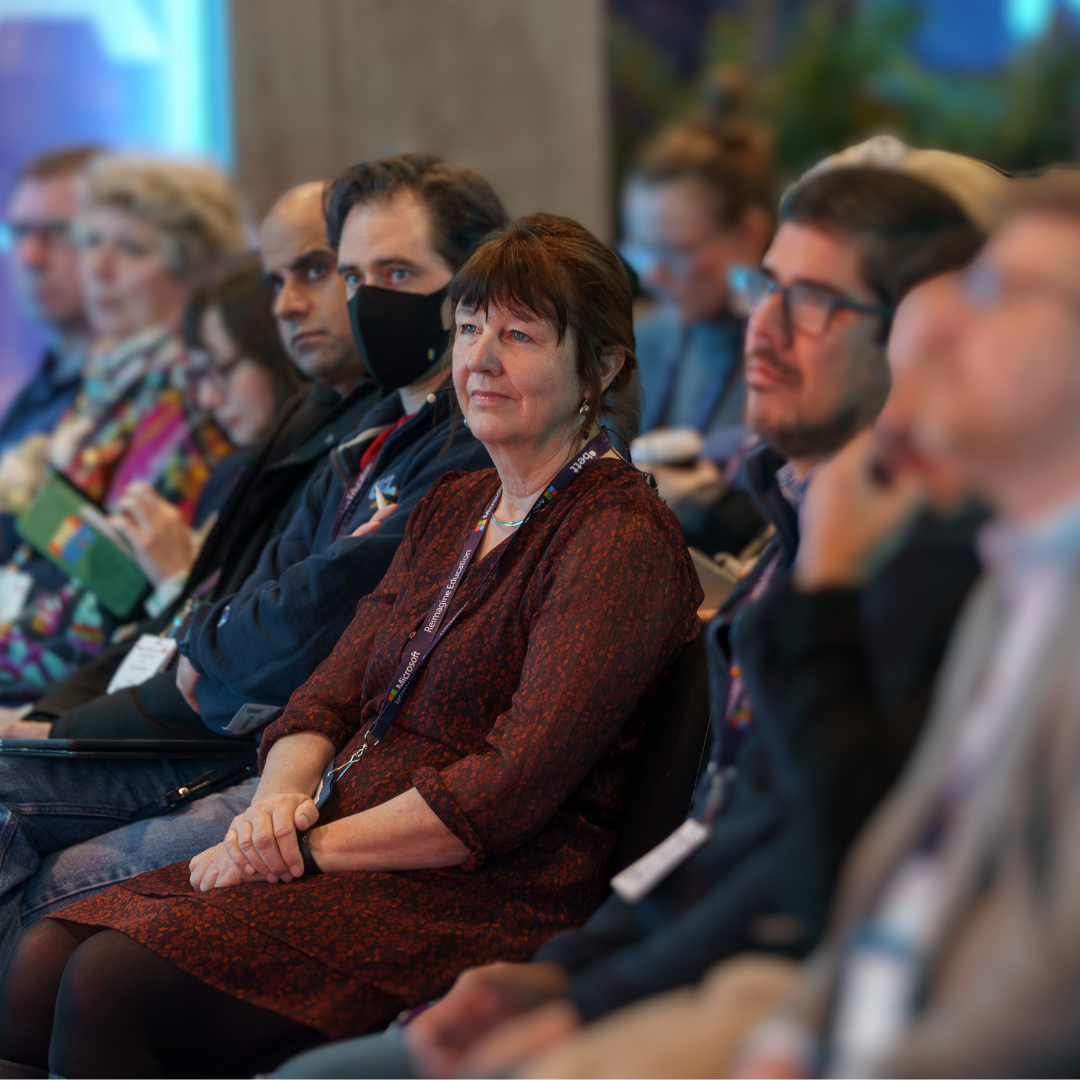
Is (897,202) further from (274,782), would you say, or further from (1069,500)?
(274,782)

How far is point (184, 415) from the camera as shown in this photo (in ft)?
11.7

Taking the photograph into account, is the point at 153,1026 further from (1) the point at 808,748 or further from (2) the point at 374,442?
(2) the point at 374,442

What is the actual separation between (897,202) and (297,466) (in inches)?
65.7

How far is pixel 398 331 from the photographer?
7.38 feet

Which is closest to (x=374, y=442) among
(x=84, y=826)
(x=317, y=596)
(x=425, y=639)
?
(x=317, y=596)

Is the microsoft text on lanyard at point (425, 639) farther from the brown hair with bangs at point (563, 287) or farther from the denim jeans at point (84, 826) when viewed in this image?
the denim jeans at point (84, 826)

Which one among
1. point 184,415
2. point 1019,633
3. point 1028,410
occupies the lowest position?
point 184,415

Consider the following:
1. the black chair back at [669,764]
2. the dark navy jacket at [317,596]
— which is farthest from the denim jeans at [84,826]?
the black chair back at [669,764]

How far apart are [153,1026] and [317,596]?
2.63 ft

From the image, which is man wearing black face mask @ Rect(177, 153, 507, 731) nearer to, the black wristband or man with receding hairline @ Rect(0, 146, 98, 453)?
the black wristband

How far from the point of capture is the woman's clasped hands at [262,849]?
165 cm

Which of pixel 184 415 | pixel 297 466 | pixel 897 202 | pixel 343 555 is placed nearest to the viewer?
pixel 897 202

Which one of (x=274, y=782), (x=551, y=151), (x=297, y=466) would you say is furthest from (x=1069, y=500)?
(x=551, y=151)

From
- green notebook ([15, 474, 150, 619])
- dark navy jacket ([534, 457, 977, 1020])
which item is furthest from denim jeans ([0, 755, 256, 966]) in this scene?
dark navy jacket ([534, 457, 977, 1020])
